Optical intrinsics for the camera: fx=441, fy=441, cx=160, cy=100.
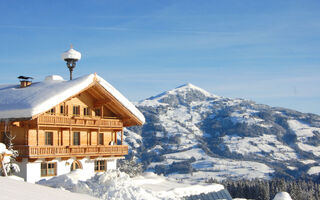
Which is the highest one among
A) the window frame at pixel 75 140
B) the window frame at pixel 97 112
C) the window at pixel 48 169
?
the window frame at pixel 97 112

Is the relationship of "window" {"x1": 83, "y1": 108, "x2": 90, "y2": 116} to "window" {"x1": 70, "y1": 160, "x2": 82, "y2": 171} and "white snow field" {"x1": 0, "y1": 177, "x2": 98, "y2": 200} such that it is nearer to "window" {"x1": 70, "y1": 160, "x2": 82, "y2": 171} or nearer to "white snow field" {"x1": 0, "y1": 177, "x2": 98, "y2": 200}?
"window" {"x1": 70, "y1": 160, "x2": 82, "y2": 171}

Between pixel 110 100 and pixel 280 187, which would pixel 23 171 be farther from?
pixel 280 187

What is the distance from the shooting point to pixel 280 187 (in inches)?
7628

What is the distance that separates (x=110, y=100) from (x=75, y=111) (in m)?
3.03

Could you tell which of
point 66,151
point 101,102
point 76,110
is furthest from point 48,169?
point 101,102

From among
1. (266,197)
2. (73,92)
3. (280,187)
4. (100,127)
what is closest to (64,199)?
(73,92)

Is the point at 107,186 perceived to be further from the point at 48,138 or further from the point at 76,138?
the point at 76,138

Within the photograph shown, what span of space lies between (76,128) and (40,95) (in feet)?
19.8

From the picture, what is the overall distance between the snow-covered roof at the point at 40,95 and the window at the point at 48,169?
4859mm

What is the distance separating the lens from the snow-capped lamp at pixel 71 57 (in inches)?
1531

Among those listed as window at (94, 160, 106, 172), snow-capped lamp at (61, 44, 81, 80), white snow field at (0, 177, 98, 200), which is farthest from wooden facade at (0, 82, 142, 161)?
white snow field at (0, 177, 98, 200)

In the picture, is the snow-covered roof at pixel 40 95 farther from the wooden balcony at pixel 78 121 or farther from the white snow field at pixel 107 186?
the white snow field at pixel 107 186

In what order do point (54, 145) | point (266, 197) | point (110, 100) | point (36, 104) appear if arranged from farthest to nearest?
point (266, 197), point (110, 100), point (54, 145), point (36, 104)

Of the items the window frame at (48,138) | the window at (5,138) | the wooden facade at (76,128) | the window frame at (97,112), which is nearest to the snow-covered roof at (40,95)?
the wooden facade at (76,128)
